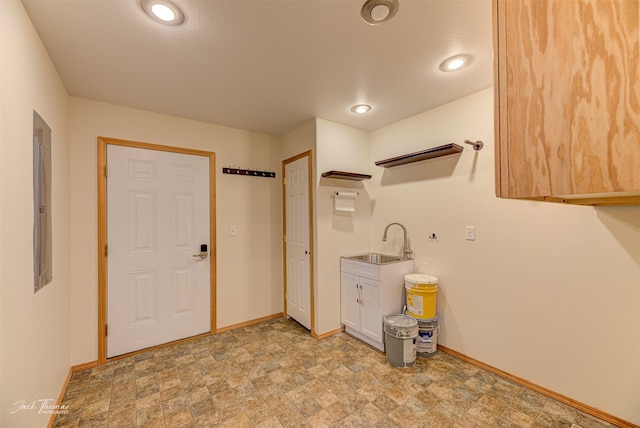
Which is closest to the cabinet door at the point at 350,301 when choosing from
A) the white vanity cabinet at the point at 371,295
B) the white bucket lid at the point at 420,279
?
the white vanity cabinet at the point at 371,295

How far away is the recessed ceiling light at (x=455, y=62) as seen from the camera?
189cm

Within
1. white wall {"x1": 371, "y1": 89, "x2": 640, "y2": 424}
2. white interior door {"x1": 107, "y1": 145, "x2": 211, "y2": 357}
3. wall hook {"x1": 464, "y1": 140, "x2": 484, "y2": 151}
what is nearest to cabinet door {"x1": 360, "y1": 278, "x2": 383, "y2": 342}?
white wall {"x1": 371, "y1": 89, "x2": 640, "y2": 424}

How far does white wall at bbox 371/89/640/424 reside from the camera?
5.61ft

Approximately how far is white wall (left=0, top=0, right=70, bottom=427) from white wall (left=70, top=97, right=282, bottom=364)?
19.5 inches

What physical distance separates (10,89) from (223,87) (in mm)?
1280

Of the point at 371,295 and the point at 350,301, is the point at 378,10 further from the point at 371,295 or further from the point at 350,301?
the point at 350,301

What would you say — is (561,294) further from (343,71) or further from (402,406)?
A: (343,71)

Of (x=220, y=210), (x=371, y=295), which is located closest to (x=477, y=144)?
(x=371, y=295)

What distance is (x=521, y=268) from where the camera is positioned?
2.13 m

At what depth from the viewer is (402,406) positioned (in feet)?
6.12

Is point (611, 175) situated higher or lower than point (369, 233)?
higher

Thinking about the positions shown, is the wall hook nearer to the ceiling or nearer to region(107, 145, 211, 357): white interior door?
the ceiling

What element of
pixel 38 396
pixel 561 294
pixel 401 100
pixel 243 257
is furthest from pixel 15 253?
pixel 561 294

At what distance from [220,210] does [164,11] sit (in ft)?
6.59
